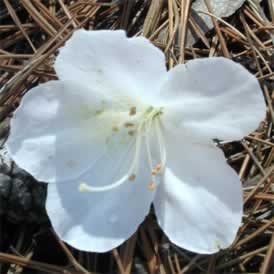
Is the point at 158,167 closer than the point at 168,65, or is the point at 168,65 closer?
the point at 158,167

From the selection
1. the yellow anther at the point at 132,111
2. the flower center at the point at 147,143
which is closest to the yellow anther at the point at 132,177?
the flower center at the point at 147,143

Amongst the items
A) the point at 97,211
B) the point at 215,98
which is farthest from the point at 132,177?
the point at 215,98

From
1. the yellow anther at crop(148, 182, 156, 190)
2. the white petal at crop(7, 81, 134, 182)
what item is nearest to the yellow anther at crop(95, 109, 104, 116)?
the white petal at crop(7, 81, 134, 182)

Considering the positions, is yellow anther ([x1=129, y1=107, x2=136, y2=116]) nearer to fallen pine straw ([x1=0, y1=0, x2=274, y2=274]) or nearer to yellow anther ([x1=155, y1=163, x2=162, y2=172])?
yellow anther ([x1=155, y1=163, x2=162, y2=172])

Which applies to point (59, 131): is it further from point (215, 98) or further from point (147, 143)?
point (215, 98)

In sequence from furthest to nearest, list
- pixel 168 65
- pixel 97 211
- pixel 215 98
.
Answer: pixel 168 65 → pixel 97 211 → pixel 215 98

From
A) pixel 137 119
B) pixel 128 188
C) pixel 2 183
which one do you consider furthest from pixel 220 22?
pixel 2 183

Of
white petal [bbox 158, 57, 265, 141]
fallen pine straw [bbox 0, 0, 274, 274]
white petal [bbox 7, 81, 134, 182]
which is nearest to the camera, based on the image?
white petal [bbox 158, 57, 265, 141]
